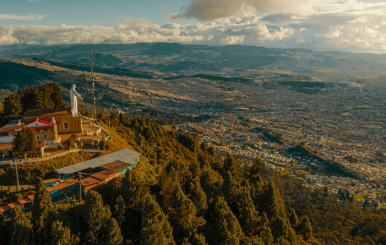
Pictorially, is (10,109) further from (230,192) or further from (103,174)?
(230,192)

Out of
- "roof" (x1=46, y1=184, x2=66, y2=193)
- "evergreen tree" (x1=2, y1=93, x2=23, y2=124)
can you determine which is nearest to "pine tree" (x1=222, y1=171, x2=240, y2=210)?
"roof" (x1=46, y1=184, x2=66, y2=193)

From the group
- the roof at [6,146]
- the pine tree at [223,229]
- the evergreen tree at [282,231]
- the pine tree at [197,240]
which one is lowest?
the evergreen tree at [282,231]

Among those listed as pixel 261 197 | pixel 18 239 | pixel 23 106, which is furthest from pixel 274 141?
pixel 18 239

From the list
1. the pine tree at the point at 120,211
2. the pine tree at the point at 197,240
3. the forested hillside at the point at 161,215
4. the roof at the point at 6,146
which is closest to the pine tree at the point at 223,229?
the forested hillside at the point at 161,215

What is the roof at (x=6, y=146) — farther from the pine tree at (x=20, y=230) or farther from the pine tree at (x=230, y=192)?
the pine tree at (x=230, y=192)

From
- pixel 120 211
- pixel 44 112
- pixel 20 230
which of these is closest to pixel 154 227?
pixel 120 211

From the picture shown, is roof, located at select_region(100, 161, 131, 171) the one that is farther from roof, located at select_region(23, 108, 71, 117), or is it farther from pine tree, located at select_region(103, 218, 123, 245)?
roof, located at select_region(23, 108, 71, 117)
